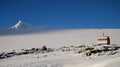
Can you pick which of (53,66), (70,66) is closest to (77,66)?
(70,66)

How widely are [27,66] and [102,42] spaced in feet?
61.7

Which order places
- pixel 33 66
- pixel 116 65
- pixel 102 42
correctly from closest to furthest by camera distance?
pixel 116 65, pixel 33 66, pixel 102 42

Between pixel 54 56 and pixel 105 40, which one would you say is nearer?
pixel 54 56

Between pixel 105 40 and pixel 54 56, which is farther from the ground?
pixel 105 40

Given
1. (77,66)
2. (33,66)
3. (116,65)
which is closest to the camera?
(116,65)

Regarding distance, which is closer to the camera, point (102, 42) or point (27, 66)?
point (27, 66)

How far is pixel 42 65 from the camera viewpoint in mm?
19984

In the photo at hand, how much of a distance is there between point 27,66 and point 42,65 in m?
1.29

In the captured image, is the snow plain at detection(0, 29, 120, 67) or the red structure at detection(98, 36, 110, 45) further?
the red structure at detection(98, 36, 110, 45)

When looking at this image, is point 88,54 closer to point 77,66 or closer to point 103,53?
point 103,53

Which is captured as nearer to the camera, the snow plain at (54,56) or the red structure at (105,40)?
the snow plain at (54,56)

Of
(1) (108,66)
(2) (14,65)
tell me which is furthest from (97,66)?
(2) (14,65)

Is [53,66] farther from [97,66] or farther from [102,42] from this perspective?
[102,42]

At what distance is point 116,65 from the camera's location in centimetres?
1445
